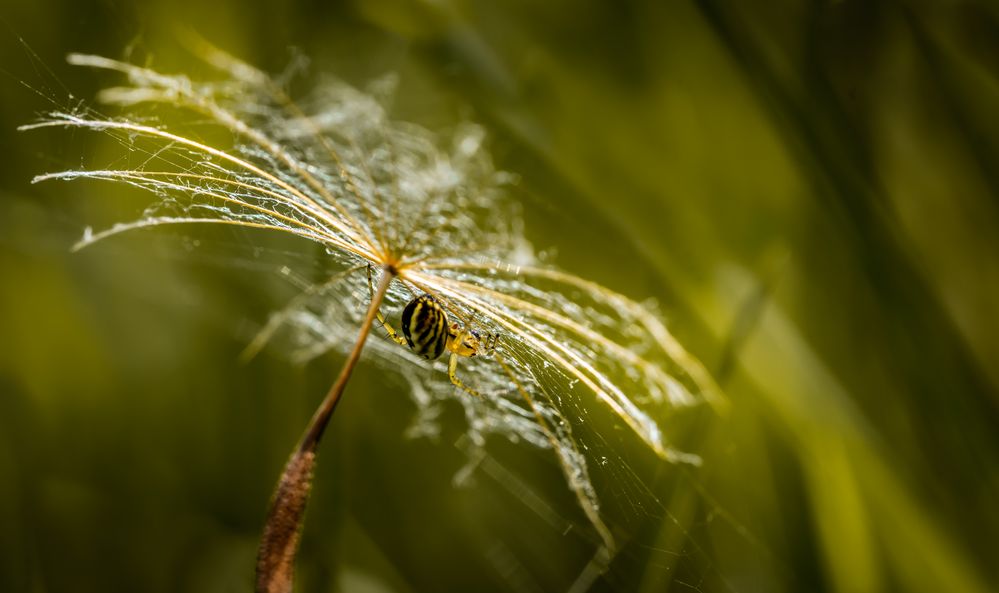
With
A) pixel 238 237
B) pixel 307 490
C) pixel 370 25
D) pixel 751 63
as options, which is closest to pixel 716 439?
pixel 751 63

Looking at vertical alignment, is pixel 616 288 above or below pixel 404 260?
above

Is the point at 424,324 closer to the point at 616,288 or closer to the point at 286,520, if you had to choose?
the point at 286,520

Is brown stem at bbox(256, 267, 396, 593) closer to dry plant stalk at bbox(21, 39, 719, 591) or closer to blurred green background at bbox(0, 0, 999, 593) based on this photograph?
dry plant stalk at bbox(21, 39, 719, 591)

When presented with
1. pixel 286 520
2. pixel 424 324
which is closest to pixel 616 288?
pixel 424 324

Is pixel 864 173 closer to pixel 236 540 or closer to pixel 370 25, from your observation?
pixel 370 25

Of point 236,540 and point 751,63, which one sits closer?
point 751,63

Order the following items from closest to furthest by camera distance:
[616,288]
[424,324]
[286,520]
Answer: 1. [286,520]
2. [424,324]
3. [616,288]
